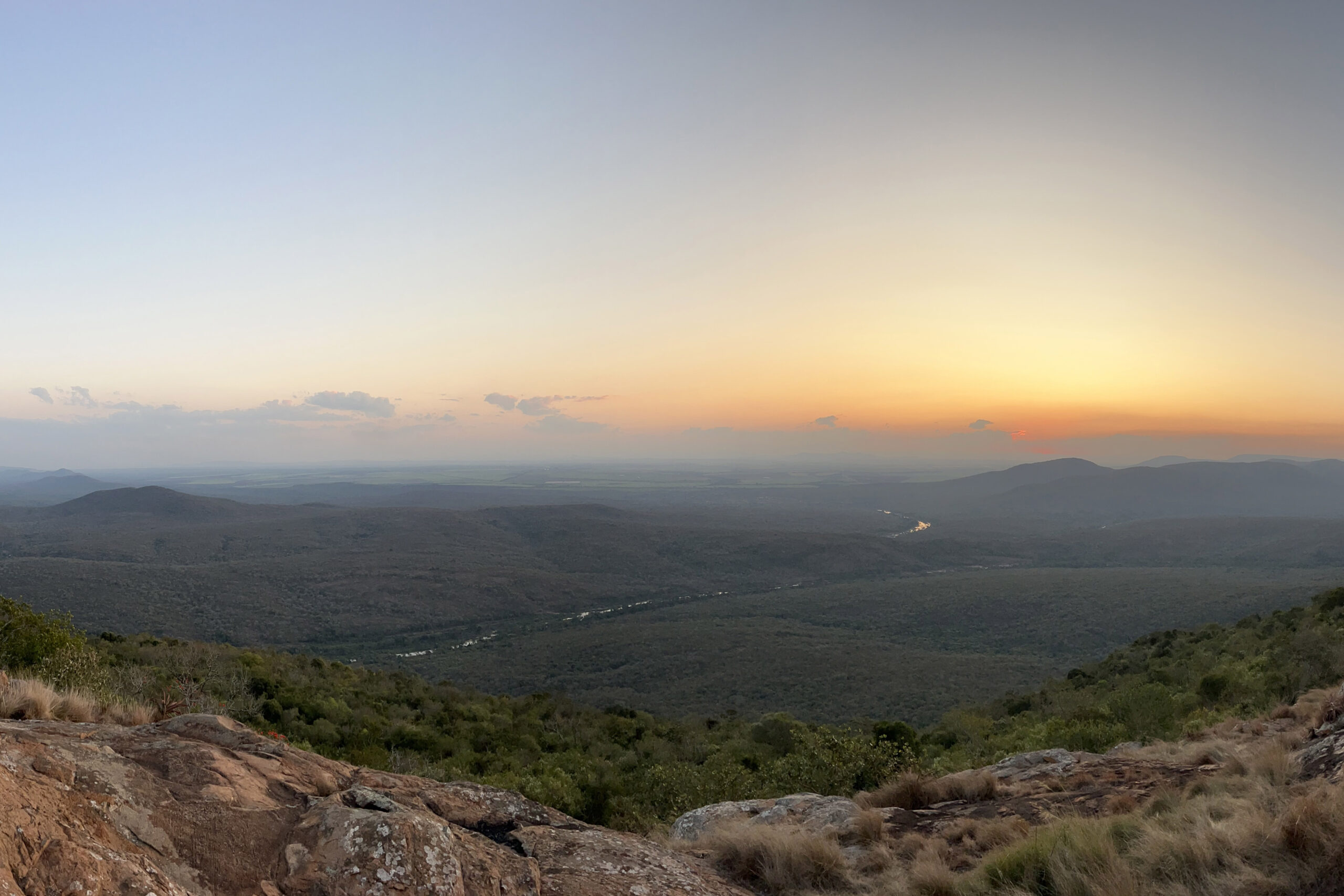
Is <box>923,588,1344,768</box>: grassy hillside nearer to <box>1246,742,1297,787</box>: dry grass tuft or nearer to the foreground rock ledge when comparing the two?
<box>1246,742,1297,787</box>: dry grass tuft

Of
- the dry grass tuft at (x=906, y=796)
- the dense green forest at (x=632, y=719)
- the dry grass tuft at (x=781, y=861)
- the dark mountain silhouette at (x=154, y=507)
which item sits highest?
the dry grass tuft at (x=781, y=861)

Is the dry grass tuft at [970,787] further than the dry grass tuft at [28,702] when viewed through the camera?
Yes

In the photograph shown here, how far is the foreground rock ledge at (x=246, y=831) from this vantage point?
311cm

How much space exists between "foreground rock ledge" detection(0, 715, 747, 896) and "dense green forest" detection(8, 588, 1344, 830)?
298 centimetres

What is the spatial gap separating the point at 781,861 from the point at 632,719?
18.8 meters

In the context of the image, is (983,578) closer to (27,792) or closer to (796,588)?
(796,588)

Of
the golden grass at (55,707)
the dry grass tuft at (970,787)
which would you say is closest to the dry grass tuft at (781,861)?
the dry grass tuft at (970,787)

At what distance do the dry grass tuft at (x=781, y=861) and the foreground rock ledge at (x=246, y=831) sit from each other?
452 millimetres

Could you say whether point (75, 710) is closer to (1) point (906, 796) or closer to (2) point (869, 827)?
(2) point (869, 827)

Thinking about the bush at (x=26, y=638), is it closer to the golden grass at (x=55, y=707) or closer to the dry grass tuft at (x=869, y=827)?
the golden grass at (x=55, y=707)

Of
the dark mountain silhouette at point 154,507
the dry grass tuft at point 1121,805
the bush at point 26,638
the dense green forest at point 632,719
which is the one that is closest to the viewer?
the dry grass tuft at point 1121,805

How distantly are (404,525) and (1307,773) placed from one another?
109m

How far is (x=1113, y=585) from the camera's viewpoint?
59.2 metres

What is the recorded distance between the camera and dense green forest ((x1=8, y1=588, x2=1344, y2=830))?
11766 mm
